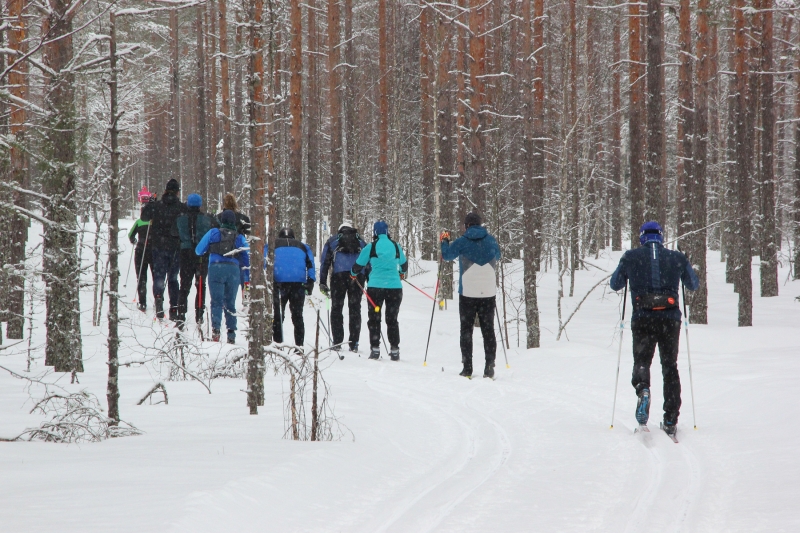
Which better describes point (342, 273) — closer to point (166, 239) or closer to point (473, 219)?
point (473, 219)

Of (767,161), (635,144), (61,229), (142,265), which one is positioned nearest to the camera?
(61,229)

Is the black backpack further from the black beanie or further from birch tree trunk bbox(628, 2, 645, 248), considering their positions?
birch tree trunk bbox(628, 2, 645, 248)

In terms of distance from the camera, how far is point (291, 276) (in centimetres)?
1062

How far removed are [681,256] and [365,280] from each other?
256 inches

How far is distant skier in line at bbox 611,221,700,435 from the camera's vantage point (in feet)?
20.8

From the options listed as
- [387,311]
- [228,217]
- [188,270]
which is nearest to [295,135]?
[188,270]

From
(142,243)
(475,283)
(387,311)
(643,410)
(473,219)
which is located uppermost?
(473,219)

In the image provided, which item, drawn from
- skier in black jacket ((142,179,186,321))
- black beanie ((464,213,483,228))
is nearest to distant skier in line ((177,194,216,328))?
skier in black jacket ((142,179,186,321))

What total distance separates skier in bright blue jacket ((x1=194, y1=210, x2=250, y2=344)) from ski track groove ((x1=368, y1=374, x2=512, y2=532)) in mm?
4252

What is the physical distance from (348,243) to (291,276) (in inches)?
48.2

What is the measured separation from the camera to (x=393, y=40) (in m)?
21.8

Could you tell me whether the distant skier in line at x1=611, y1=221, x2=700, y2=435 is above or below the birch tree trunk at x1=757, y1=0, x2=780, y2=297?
below

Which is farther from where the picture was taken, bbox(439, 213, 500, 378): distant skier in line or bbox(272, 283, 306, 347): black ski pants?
bbox(272, 283, 306, 347): black ski pants

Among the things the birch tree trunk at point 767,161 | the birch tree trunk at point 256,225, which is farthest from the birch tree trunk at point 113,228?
the birch tree trunk at point 767,161
